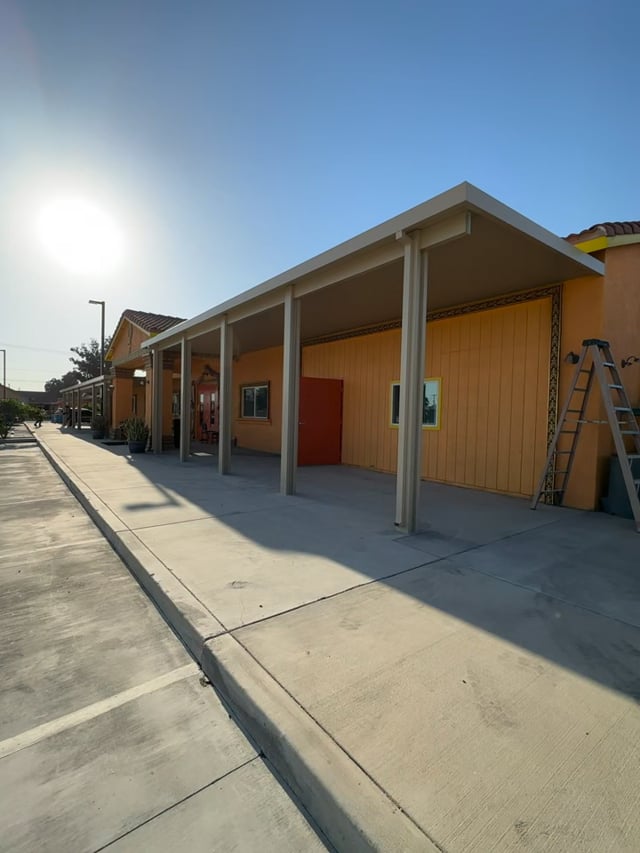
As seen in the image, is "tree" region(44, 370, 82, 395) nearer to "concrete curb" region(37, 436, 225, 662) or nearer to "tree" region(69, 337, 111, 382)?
"tree" region(69, 337, 111, 382)

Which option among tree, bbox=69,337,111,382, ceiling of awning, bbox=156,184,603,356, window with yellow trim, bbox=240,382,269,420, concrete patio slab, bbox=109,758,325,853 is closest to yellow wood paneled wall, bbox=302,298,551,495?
ceiling of awning, bbox=156,184,603,356

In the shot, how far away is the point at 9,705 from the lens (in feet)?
6.81

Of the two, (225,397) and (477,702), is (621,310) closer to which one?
(477,702)

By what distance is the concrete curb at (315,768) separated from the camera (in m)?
1.33

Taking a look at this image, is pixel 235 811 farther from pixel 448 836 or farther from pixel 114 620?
pixel 114 620

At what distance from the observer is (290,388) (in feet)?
21.8

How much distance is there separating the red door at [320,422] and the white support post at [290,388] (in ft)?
10.5

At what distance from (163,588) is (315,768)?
1.93 meters

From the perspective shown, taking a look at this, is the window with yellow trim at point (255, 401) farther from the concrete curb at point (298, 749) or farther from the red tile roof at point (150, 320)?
the concrete curb at point (298, 749)

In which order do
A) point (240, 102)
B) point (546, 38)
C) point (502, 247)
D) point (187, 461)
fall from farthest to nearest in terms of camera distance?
1. point (187, 461)
2. point (240, 102)
3. point (546, 38)
4. point (502, 247)

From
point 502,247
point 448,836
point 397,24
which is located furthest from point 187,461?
point 448,836

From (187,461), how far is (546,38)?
393 inches

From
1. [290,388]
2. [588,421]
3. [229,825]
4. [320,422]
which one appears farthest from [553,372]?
[229,825]

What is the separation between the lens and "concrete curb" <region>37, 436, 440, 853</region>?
1.34 m
